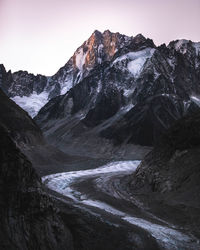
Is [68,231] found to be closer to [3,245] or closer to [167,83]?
[3,245]

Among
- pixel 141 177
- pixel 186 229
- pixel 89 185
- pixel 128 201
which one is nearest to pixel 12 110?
pixel 89 185

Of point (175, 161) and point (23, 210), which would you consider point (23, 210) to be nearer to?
point (23, 210)

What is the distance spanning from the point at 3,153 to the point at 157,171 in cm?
2810

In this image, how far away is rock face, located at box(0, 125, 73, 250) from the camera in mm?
17673

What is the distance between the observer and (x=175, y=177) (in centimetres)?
4019

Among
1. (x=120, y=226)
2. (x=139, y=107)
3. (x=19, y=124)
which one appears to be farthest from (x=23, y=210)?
(x=139, y=107)

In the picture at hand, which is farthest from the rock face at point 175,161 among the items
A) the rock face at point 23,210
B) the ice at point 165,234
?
the rock face at point 23,210

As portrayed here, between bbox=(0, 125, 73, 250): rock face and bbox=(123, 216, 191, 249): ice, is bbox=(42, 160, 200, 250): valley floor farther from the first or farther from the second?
bbox=(0, 125, 73, 250): rock face

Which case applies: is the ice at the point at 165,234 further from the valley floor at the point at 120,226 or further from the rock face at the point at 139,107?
the rock face at the point at 139,107

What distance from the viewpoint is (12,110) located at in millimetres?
104875

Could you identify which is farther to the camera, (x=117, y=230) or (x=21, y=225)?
(x=117, y=230)

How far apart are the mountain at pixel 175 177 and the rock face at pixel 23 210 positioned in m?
11.9

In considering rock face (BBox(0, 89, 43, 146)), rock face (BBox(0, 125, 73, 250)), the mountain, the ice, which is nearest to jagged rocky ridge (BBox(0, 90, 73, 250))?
rock face (BBox(0, 125, 73, 250))

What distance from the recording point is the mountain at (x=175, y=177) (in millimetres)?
32816
